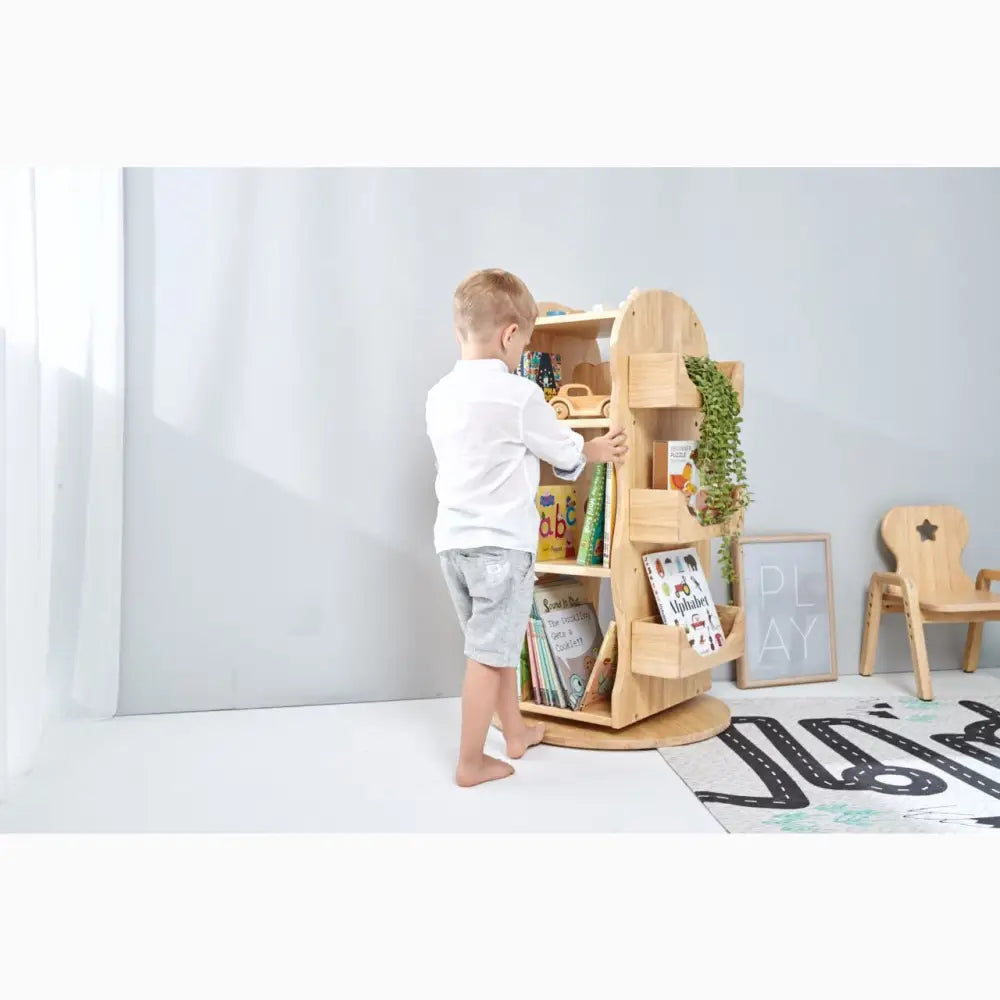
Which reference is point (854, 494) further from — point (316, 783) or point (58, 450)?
point (58, 450)

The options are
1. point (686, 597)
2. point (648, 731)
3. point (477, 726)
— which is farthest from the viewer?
point (686, 597)

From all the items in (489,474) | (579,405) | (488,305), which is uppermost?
(488,305)

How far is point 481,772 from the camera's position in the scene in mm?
2342

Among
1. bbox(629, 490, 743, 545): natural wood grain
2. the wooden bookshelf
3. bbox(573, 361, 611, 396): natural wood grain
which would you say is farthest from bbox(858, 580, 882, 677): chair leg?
bbox(573, 361, 611, 396): natural wood grain

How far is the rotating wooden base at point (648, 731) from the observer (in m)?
2.60

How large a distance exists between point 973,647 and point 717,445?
1578mm

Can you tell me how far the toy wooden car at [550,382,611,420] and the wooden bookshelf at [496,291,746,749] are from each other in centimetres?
4

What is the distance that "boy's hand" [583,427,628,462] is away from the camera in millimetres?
2574

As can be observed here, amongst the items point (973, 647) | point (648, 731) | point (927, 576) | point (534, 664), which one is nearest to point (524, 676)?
point (534, 664)

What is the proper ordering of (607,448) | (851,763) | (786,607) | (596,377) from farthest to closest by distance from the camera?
(786,607)
(596,377)
(607,448)
(851,763)

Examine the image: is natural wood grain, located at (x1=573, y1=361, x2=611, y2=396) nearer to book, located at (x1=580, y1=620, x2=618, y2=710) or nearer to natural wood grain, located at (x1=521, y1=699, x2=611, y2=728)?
book, located at (x1=580, y1=620, x2=618, y2=710)

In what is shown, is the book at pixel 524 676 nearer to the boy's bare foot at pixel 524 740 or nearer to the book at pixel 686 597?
the boy's bare foot at pixel 524 740

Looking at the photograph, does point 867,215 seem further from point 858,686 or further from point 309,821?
point 309,821

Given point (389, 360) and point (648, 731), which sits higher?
point (389, 360)
